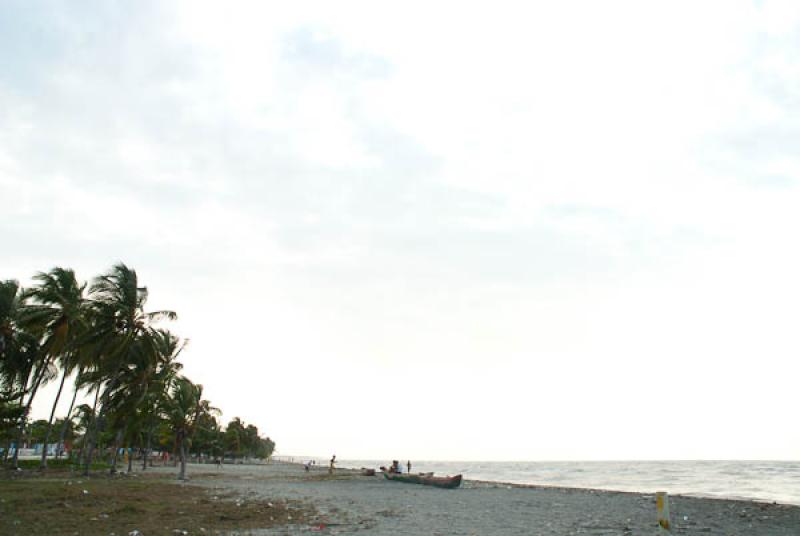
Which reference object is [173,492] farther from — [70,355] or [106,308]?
[70,355]

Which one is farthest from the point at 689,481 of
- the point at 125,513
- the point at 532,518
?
the point at 125,513

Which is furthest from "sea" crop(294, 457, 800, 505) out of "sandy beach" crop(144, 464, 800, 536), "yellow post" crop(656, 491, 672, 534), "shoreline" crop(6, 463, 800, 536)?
"yellow post" crop(656, 491, 672, 534)

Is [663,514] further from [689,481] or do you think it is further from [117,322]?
[689,481]

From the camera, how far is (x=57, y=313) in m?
33.5

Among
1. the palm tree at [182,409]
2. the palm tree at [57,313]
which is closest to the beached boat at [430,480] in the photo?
the palm tree at [182,409]

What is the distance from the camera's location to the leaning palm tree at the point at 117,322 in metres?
35.2

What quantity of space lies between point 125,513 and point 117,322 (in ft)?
70.6

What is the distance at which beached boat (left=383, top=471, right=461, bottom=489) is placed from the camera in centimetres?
4238

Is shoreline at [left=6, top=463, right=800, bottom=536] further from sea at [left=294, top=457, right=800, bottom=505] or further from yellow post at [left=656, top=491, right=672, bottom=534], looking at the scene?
yellow post at [left=656, top=491, right=672, bottom=534]

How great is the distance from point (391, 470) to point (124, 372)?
2715 cm

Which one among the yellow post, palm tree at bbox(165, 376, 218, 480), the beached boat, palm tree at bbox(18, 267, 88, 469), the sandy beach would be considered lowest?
the sandy beach

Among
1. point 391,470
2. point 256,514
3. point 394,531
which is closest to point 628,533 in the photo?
point 394,531

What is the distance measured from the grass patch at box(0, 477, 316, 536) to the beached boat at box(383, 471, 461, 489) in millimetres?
21940

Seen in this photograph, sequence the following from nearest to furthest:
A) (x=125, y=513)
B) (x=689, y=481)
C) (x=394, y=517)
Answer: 1. (x=125, y=513)
2. (x=394, y=517)
3. (x=689, y=481)
